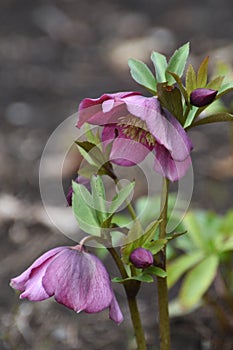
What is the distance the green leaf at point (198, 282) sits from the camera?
135 cm

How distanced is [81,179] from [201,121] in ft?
0.58

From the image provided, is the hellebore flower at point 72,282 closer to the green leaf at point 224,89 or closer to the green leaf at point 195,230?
the green leaf at point 224,89

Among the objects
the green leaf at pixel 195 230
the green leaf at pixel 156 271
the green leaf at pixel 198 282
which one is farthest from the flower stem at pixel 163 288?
the green leaf at pixel 195 230

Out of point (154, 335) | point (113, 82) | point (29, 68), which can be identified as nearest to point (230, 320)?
point (154, 335)

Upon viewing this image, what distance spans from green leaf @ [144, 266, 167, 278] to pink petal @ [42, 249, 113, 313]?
0.07 m

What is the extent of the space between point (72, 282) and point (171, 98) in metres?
0.23

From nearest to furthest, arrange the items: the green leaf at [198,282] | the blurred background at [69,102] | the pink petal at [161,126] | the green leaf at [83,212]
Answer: the pink petal at [161,126], the green leaf at [83,212], the green leaf at [198,282], the blurred background at [69,102]

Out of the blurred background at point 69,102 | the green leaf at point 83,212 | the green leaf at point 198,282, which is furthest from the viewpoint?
the blurred background at point 69,102

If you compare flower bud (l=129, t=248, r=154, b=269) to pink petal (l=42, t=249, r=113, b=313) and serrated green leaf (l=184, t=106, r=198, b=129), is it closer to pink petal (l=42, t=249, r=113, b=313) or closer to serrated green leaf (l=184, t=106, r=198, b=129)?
pink petal (l=42, t=249, r=113, b=313)

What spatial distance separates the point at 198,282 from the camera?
1374 mm

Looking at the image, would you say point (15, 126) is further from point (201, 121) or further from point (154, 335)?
point (201, 121)

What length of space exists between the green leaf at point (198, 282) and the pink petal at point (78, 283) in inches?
20.8

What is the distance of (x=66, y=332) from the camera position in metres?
1.55

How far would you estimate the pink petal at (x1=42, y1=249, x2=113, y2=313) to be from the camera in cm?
83
